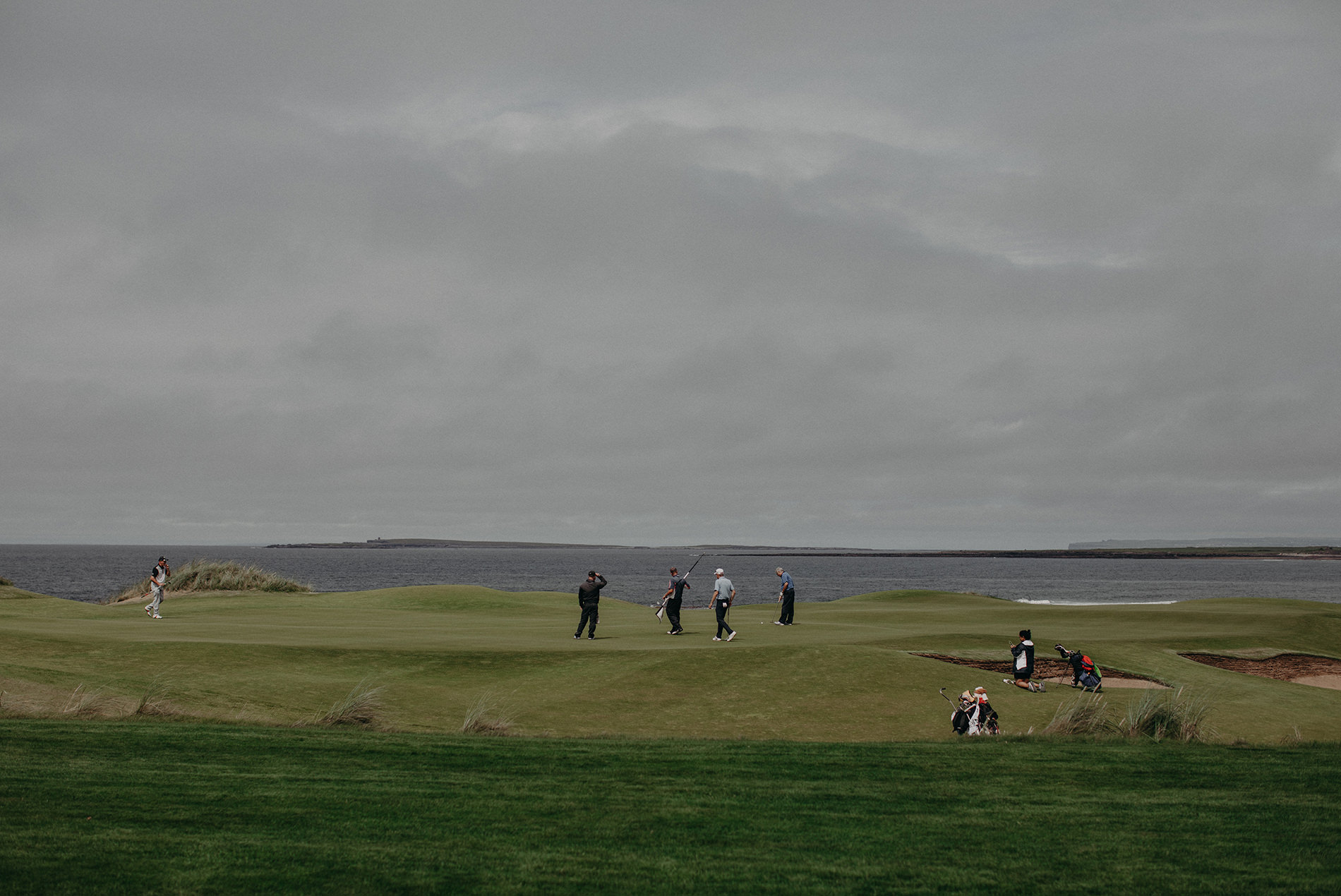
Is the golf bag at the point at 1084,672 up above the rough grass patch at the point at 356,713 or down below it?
above

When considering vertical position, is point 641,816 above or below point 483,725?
above

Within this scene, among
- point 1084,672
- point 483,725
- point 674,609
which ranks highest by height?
point 674,609

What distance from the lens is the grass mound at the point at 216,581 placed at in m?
50.8

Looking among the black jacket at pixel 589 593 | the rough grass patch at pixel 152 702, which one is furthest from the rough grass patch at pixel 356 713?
the black jacket at pixel 589 593

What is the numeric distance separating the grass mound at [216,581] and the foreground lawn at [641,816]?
4131cm

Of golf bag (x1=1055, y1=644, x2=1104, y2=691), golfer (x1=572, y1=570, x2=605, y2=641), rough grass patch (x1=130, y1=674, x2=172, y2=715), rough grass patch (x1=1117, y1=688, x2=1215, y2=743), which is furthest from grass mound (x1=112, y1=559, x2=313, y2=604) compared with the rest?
rough grass patch (x1=1117, y1=688, x2=1215, y2=743)

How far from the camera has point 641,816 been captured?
885cm

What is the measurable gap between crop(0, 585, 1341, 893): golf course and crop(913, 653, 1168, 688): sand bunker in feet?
0.51

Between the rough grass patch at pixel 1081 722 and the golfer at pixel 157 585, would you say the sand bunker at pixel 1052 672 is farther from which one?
the golfer at pixel 157 585

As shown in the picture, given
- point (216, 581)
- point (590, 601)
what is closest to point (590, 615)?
point (590, 601)

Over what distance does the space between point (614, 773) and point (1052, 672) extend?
16.8 m

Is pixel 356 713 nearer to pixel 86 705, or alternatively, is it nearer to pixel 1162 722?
pixel 86 705

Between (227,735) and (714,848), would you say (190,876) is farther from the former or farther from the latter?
(227,735)

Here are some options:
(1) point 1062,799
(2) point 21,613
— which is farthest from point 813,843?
(2) point 21,613
